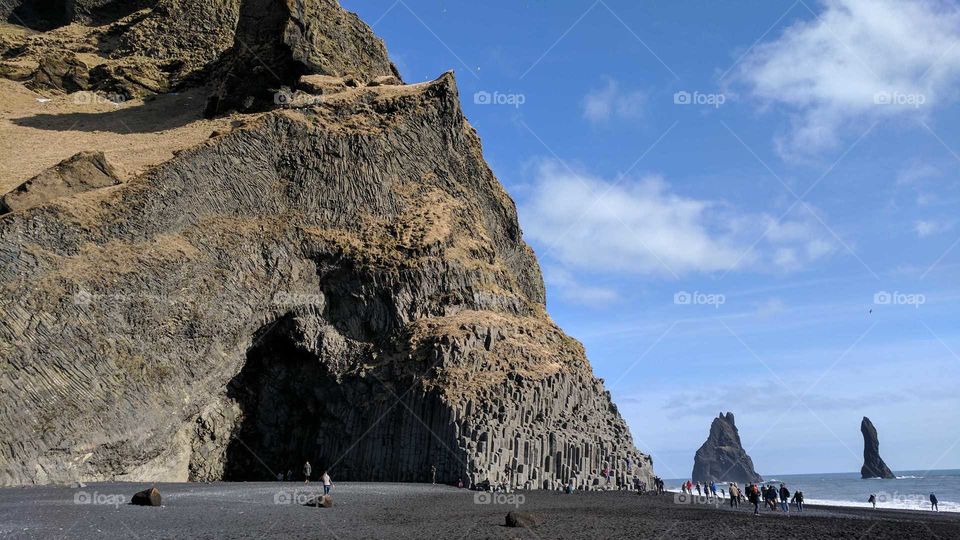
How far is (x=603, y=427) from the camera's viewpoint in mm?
49531

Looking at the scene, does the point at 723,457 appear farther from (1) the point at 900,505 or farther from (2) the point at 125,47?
(2) the point at 125,47

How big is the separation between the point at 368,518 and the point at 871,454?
567 ft

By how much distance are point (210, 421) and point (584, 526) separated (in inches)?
1014

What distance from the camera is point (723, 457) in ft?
623

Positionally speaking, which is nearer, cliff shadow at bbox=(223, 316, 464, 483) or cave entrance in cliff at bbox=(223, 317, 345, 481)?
cliff shadow at bbox=(223, 316, 464, 483)

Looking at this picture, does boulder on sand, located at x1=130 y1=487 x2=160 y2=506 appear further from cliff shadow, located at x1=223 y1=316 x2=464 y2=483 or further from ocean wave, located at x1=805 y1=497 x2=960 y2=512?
ocean wave, located at x1=805 y1=497 x2=960 y2=512

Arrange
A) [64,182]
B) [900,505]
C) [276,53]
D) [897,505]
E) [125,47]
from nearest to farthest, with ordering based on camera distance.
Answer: [64,182] → [276,53] → [897,505] → [900,505] → [125,47]

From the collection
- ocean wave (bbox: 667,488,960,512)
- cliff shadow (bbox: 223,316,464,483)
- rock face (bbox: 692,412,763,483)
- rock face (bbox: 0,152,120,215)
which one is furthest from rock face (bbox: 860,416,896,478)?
rock face (bbox: 0,152,120,215)

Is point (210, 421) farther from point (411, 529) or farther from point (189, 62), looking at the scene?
point (189, 62)

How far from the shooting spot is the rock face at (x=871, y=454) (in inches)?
6344

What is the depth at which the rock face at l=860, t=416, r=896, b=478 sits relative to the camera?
529ft

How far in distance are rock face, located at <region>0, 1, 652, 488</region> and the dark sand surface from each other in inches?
179

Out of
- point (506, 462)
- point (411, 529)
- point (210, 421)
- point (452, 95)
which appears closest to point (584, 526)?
point (411, 529)

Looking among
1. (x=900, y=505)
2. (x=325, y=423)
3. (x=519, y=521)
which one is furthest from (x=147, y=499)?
(x=900, y=505)
